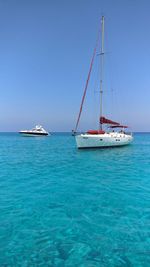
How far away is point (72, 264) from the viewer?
379cm

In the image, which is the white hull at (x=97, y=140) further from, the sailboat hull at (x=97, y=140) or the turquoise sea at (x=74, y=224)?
the turquoise sea at (x=74, y=224)

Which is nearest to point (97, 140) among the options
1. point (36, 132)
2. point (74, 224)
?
point (74, 224)

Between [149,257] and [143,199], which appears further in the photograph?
[143,199]

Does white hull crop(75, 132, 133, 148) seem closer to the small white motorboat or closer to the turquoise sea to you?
the turquoise sea

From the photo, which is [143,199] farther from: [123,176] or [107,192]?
[123,176]

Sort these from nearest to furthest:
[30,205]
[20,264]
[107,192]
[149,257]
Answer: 1. [20,264]
2. [149,257]
3. [30,205]
4. [107,192]

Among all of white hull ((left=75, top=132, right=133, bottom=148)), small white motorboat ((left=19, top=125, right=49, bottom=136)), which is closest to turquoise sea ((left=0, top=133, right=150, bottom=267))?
white hull ((left=75, top=132, right=133, bottom=148))

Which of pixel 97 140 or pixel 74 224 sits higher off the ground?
pixel 97 140

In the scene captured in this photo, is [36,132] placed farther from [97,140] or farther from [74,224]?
[74,224]

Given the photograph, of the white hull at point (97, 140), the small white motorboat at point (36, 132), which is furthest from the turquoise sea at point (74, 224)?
the small white motorboat at point (36, 132)

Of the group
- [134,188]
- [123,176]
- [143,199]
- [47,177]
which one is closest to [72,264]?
[143,199]

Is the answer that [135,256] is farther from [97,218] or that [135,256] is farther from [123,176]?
[123,176]

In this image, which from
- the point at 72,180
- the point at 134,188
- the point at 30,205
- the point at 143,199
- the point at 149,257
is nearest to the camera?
the point at 149,257

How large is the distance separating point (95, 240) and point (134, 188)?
5.16 m
